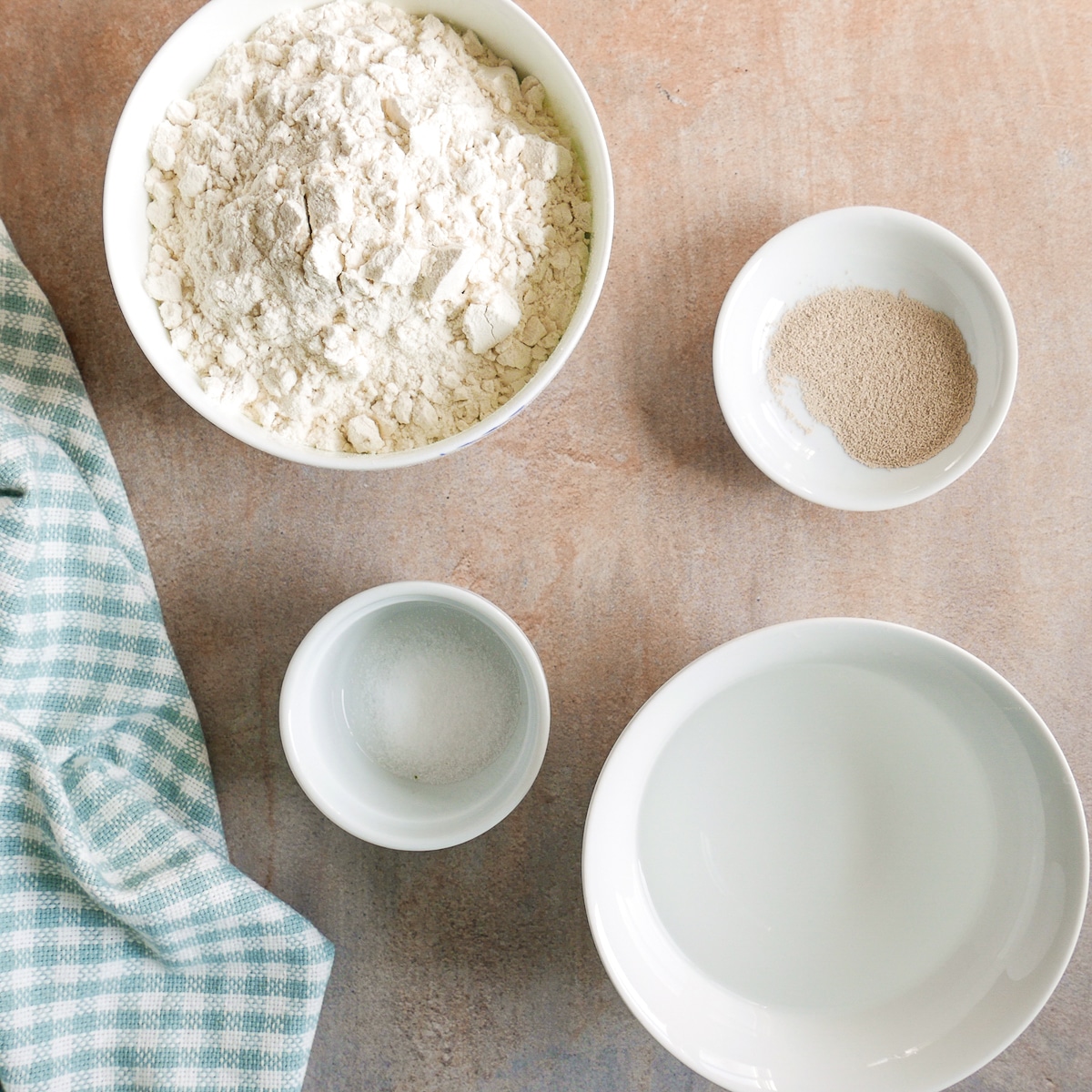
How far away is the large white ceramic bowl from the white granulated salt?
0.61ft

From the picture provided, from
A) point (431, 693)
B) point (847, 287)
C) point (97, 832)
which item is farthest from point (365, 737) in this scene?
point (847, 287)

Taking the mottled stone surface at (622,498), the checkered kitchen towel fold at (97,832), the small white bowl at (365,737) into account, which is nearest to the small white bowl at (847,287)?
the mottled stone surface at (622,498)

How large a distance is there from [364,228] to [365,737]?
1.45 feet

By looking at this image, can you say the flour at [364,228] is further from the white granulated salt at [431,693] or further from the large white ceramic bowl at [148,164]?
the white granulated salt at [431,693]

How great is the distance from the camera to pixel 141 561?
2.54 feet

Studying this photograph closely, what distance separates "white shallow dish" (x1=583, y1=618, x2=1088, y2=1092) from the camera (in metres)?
0.67

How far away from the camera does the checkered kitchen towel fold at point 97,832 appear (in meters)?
0.70

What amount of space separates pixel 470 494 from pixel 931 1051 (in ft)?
2.07

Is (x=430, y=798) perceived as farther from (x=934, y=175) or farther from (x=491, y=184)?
(x=934, y=175)

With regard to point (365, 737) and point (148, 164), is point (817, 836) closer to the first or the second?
point (365, 737)

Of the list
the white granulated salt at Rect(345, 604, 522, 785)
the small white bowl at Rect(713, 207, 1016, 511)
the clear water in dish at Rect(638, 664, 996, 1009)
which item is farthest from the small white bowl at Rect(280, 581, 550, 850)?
the small white bowl at Rect(713, 207, 1016, 511)

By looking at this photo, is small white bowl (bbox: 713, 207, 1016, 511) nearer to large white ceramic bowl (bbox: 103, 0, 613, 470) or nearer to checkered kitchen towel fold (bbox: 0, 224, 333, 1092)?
large white ceramic bowl (bbox: 103, 0, 613, 470)

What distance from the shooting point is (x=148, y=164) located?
645mm

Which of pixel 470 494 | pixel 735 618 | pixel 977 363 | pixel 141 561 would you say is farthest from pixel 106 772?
pixel 977 363
